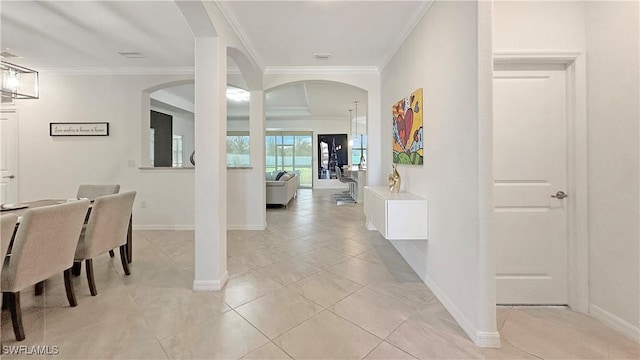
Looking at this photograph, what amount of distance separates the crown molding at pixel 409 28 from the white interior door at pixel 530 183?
2.98ft

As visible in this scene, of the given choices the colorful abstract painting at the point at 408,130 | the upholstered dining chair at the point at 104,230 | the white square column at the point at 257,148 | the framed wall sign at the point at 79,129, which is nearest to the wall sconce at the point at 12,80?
the framed wall sign at the point at 79,129

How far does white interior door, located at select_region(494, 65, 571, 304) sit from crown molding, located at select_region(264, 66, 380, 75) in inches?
97.8

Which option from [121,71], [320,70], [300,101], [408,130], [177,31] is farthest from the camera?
[300,101]

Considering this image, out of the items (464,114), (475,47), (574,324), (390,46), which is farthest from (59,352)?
(390,46)

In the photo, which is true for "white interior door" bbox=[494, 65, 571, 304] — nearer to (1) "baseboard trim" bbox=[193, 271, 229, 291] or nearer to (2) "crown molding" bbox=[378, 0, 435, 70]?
(2) "crown molding" bbox=[378, 0, 435, 70]

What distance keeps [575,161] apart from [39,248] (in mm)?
3812

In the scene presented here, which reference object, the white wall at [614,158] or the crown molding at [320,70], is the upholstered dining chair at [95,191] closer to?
the crown molding at [320,70]

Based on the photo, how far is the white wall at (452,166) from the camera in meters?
1.66

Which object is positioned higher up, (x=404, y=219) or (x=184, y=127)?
(x=184, y=127)

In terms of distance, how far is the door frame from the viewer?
201cm

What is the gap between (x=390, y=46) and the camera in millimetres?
3457

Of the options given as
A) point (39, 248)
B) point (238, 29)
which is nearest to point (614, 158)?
point (238, 29)

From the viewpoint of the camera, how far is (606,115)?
188cm

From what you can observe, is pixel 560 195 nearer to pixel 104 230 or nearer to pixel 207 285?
pixel 207 285
